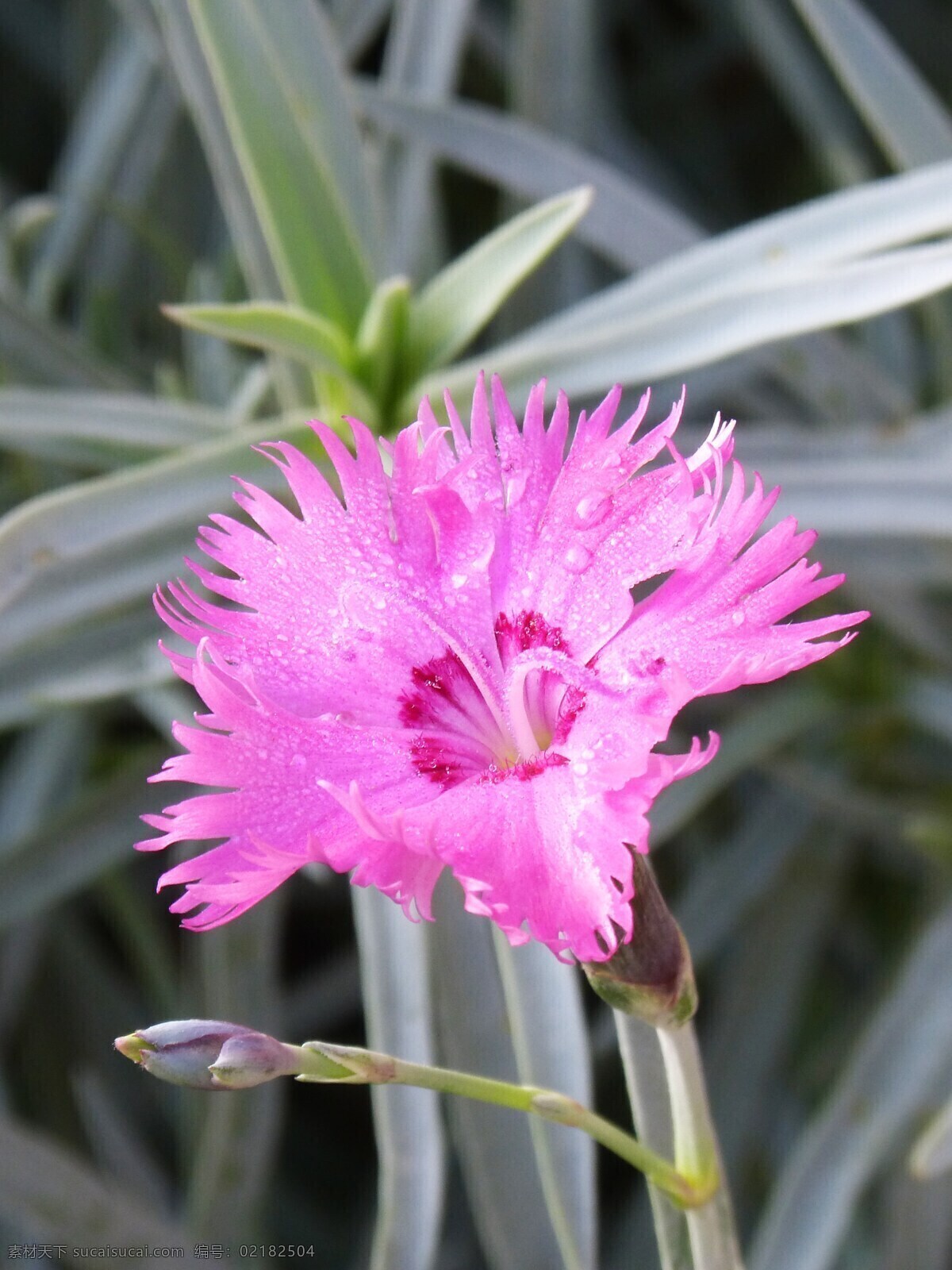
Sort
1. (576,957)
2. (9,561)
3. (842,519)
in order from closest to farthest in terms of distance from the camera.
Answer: (576,957) → (9,561) → (842,519)

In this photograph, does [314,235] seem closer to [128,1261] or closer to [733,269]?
[733,269]

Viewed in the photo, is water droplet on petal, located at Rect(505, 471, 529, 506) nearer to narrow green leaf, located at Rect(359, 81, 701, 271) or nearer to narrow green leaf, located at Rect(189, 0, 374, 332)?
narrow green leaf, located at Rect(189, 0, 374, 332)

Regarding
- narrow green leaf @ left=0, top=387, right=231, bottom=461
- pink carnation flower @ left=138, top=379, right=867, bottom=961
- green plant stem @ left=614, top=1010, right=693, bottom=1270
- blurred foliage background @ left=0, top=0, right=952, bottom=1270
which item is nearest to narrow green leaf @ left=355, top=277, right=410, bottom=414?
blurred foliage background @ left=0, top=0, right=952, bottom=1270

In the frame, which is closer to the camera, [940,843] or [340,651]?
[340,651]

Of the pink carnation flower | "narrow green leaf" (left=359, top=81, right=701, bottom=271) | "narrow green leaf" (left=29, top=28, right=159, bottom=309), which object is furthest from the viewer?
"narrow green leaf" (left=29, top=28, right=159, bottom=309)

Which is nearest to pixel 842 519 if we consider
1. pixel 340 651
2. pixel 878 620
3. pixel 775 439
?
pixel 775 439

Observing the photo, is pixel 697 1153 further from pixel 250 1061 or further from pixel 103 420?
pixel 103 420
